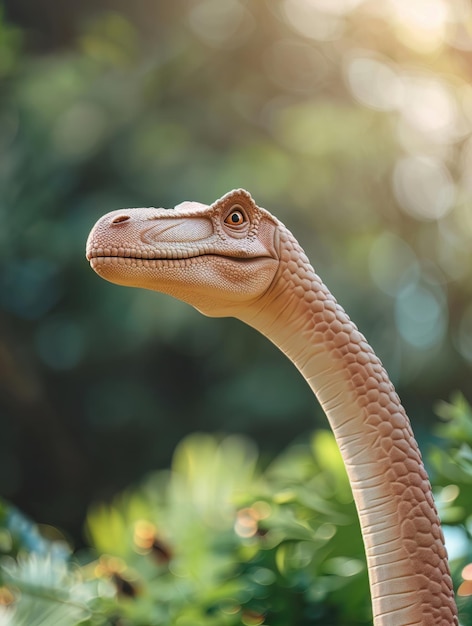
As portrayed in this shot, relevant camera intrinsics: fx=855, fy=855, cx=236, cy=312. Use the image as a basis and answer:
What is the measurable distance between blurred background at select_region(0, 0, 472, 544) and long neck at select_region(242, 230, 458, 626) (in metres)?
2.82

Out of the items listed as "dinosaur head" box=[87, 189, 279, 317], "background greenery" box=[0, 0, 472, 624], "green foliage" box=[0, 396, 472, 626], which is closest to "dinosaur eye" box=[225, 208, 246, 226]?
"dinosaur head" box=[87, 189, 279, 317]

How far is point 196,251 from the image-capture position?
0.51 meters

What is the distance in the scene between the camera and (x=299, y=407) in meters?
3.71

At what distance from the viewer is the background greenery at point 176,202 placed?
3.55 m

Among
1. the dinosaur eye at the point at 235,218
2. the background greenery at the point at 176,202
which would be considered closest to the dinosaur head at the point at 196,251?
the dinosaur eye at the point at 235,218

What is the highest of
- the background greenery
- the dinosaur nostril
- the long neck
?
the background greenery

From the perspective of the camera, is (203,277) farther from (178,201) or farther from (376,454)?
(178,201)

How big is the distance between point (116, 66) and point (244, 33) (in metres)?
0.64

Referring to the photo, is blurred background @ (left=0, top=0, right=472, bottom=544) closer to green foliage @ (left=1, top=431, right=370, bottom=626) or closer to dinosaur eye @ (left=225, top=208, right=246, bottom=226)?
green foliage @ (left=1, top=431, right=370, bottom=626)

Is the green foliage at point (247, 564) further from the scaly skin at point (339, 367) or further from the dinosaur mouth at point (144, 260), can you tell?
the dinosaur mouth at point (144, 260)

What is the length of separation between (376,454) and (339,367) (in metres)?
0.06

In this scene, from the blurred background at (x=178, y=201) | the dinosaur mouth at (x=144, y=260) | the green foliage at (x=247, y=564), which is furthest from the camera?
the blurred background at (x=178, y=201)

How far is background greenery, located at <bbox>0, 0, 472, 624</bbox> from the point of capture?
3555 millimetres

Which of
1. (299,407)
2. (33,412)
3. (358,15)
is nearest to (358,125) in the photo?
(358,15)
